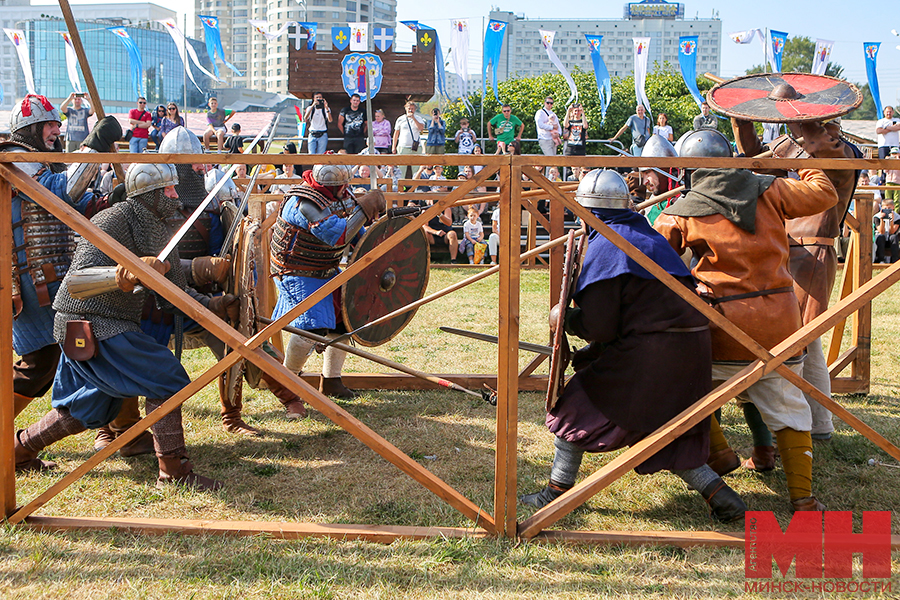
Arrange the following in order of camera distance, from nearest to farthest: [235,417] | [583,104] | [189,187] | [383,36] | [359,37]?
[235,417], [189,187], [383,36], [359,37], [583,104]

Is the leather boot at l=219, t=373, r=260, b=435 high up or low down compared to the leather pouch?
down

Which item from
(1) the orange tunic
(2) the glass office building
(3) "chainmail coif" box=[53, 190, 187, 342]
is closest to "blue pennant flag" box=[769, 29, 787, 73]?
(1) the orange tunic

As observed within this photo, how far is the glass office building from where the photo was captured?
76062 millimetres

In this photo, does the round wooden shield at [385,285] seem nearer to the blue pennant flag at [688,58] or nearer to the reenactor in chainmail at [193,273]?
the reenactor in chainmail at [193,273]

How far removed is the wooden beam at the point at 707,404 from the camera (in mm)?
2670

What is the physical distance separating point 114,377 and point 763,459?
303cm

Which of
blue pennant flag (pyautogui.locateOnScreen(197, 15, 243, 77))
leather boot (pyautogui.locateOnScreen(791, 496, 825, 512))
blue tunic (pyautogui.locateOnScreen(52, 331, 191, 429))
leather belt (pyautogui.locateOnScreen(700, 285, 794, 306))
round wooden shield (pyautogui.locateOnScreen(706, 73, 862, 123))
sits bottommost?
leather boot (pyautogui.locateOnScreen(791, 496, 825, 512))

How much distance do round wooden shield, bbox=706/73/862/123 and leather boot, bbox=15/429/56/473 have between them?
3.41m

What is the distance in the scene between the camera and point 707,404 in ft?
8.95

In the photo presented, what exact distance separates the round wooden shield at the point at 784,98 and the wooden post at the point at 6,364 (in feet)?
9.12

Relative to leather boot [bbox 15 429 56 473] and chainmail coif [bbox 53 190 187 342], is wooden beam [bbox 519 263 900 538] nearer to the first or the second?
chainmail coif [bbox 53 190 187 342]

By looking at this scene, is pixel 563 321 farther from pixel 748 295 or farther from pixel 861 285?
pixel 861 285

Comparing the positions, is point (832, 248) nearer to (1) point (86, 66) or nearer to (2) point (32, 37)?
(1) point (86, 66)

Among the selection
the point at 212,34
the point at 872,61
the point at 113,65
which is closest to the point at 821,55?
the point at 872,61
